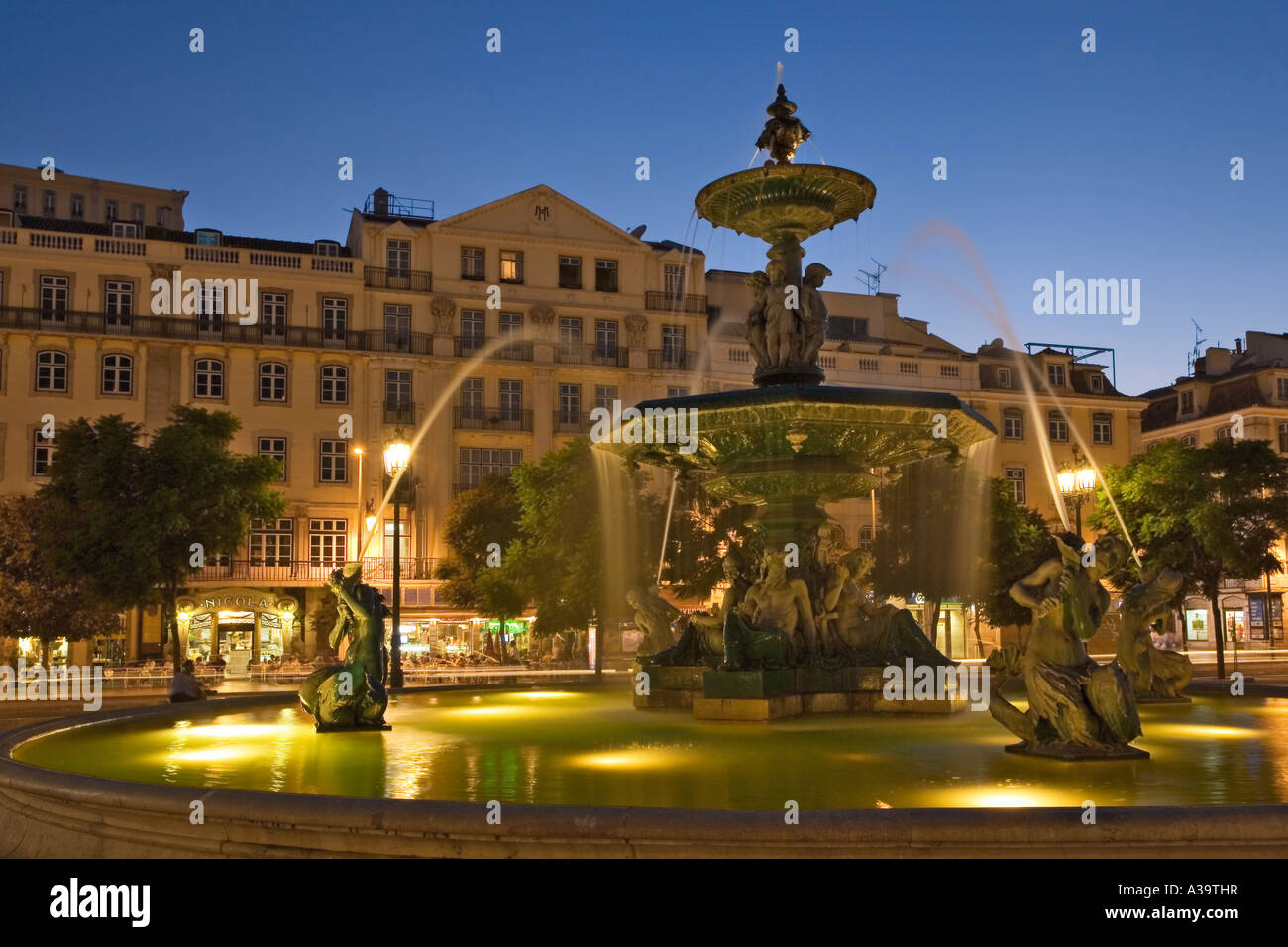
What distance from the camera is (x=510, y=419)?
47.5 metres

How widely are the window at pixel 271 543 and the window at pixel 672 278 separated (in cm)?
1769

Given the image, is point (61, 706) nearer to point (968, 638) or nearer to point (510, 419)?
point (510, 419)

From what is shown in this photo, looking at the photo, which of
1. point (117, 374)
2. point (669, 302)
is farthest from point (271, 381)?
point (669, 302)

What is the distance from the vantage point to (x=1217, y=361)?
57500 millimetres

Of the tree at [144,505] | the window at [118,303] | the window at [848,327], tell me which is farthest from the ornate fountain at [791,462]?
the window at [848,327]

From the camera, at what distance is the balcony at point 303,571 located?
142 ft

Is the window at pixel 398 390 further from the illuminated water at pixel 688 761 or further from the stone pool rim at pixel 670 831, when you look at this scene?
Answer: the stone pool rim at pixel 670 831

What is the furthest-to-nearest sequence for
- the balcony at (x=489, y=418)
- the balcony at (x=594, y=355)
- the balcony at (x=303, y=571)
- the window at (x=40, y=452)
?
the balcony at (x=594, y=355), the balcony at (x=489, y=418), the balcony at (x=303, y=571), the window at (x=40, y=452)

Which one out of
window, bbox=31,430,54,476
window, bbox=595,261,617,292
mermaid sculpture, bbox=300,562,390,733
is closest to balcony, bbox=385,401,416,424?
window, bbox=595,261,617,292

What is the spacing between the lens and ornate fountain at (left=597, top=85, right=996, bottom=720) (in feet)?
40.9

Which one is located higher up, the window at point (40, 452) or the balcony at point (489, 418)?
the balcony at point (489, 418)

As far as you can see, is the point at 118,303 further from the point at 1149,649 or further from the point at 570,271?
the point at 1149,649

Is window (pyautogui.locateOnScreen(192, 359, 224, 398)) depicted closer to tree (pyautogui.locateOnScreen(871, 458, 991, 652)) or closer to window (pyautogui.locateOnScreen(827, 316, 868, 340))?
tree (pyautogui.locateOnScreen(871, 458, 991, 652))

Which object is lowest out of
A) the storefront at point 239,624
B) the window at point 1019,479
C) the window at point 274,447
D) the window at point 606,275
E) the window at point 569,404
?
the storefront at point 239,624
